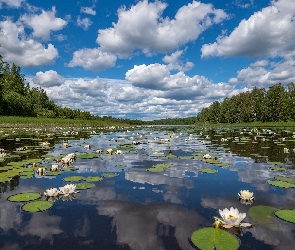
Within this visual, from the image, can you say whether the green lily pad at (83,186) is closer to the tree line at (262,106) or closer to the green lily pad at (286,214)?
the green lily pad at (286,214)

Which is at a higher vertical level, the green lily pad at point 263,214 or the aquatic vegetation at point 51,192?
the aquatic vegetation at point 51,192

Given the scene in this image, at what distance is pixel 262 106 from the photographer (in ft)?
257

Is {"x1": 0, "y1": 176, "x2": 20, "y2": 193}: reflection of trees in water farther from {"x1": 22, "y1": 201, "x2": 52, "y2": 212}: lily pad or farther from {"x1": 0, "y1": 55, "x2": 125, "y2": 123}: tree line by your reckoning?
{"x1": 0, "y1": 55, "x2": 125, "y2": 123}: tree line

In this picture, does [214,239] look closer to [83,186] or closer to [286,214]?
[286,214]

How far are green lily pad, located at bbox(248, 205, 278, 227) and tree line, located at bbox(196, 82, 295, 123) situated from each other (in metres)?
73.8

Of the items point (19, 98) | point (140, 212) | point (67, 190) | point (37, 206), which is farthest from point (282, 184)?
point (19, 98)

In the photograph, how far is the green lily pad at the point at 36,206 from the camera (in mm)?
3514

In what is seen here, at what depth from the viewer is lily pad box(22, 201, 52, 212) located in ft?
11.5

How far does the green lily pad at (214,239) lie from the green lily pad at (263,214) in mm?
715

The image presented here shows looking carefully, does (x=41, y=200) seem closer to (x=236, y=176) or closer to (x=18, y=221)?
(x=18, y=221)

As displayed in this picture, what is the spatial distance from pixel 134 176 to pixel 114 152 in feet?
14.6

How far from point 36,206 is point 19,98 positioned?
7495cm

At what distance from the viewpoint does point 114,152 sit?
10109 mm

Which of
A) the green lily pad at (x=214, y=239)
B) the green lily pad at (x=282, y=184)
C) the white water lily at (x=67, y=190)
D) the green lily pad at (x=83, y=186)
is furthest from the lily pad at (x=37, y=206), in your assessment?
the green lily pad at (x=282, y=184)
